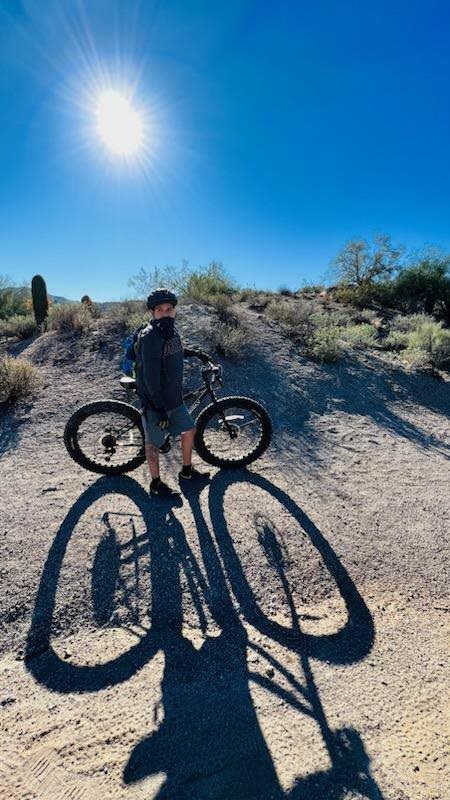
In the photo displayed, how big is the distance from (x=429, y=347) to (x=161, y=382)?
8.77 m

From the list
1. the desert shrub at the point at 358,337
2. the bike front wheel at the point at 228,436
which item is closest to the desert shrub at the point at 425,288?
the desert shrub at the point at 358,337

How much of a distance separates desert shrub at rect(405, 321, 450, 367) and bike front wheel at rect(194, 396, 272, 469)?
6.10 metres

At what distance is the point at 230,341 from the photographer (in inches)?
342

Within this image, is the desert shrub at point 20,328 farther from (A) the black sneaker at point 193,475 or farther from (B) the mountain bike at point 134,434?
(A) the black sneaker at point 193,475

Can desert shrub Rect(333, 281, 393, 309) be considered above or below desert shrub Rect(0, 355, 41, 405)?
above

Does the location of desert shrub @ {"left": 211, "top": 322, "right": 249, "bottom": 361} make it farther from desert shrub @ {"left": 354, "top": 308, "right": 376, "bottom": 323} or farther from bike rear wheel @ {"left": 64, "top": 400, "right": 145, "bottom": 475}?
desert shrub @ {"left": 354, "top": 308, "right": 376, "bottom": 323}

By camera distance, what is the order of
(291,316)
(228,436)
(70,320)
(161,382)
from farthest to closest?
(291,316)
(70,320)
(228,436)
(161,382)

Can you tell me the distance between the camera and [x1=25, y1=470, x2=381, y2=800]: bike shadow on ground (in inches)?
83.4

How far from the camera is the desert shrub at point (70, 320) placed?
962 centimetres

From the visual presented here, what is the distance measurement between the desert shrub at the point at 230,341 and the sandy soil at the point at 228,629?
3.06 m

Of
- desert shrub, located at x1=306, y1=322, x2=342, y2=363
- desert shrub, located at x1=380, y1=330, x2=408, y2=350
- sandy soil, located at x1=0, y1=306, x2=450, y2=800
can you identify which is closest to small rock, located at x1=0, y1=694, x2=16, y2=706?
sandy soil, located at x1=0, y1=306, x2=450, y2=800

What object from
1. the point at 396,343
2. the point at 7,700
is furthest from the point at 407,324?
the point at 7,700

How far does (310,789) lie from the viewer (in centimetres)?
207

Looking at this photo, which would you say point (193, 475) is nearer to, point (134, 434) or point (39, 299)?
point (134, 434)
